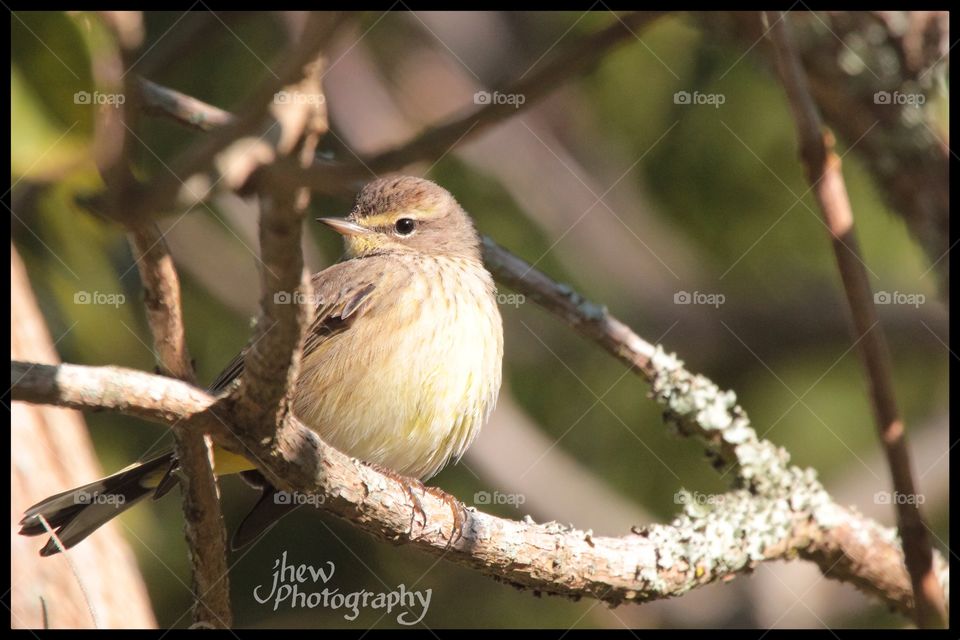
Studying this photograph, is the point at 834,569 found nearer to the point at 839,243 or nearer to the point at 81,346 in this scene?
the point at 839,243

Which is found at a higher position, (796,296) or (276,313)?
(796,296)

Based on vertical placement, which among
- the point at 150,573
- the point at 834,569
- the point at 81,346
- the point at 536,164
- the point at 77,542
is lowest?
the point at 834,569

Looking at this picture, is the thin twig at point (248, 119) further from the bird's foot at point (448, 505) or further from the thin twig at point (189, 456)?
Answer: the bird's foot at point (448, 505)

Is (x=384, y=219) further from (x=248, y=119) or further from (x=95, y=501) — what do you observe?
(x=248, y=119)

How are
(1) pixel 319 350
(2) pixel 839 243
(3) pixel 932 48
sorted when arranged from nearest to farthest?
(2) pixel 839 243 → (1) pixel 319 350 → (3) pixel 932 48

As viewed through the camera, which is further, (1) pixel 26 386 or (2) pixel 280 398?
(2) pixel 280 398

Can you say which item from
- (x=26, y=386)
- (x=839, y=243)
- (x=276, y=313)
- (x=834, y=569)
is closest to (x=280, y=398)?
(x=276, y=313)
